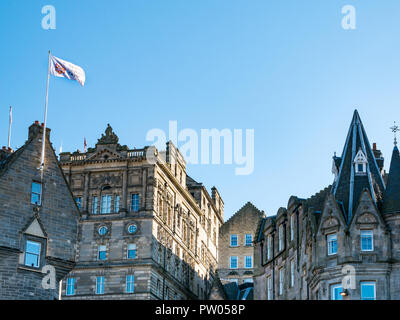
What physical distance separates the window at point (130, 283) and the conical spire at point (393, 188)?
135 feet

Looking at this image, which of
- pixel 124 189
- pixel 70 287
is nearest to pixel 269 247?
pixel 124 189

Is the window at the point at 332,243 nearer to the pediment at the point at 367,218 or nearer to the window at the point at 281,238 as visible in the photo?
the pediment at the point at 367,218

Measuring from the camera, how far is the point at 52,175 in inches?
2024

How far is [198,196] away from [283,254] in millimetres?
51812

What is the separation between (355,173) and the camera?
61.6 meters

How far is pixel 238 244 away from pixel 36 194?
82383 millimetres

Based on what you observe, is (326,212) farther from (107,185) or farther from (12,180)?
(107,185)

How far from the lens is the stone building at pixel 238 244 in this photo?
126 m

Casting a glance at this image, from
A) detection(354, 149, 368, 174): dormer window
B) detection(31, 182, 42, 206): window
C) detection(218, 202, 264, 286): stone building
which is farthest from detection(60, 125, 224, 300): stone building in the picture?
detection(31, 182, 42, 206): window

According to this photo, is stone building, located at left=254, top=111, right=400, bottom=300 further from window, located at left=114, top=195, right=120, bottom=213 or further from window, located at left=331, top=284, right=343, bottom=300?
window, located at left=114, top=195, right=120, bottom=213

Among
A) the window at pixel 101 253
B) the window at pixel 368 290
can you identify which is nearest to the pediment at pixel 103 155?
the window at pixel 101 253

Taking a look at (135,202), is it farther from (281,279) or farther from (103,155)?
(281,279)
